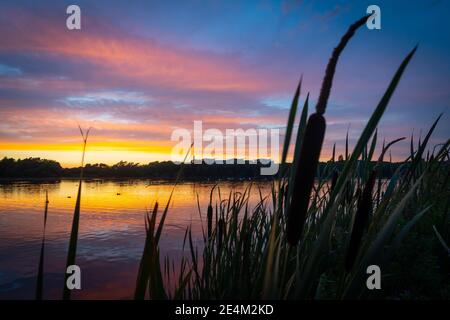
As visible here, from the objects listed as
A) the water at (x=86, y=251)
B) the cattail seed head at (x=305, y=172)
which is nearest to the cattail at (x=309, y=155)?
the cattail seed head at (x=305, y=172)

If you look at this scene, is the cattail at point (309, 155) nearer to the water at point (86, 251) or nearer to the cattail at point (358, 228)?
the cattail at point (358, 228)

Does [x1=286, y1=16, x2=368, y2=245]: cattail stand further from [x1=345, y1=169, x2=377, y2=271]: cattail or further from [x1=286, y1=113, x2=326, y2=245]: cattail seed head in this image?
[x1=345, y1=169, x2=377, y2=271]: cattail

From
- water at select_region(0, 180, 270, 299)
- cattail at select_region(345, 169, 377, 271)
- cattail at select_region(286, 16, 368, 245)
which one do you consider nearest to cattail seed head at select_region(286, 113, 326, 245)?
cattail at select_region(286, 16, 368, 245)

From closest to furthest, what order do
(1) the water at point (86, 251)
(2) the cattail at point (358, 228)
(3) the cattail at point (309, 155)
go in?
(3) the cattail at point (309, 155)
(2) the cattail at point (358, 228)
(1) the water at point (86, 251)

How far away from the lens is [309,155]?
1010mm

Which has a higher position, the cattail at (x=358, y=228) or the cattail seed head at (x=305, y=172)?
the cattail seed head at (x=305, y=172)

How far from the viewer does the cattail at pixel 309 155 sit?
902mm

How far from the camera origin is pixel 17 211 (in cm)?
4447

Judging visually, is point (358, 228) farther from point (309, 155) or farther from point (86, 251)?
point (86, 251)

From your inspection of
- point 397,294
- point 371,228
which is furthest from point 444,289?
point 371,228

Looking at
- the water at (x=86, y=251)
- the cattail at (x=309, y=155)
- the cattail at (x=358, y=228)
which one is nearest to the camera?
the cattail at (x=309, y=155)

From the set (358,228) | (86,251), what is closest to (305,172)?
(358,228)
